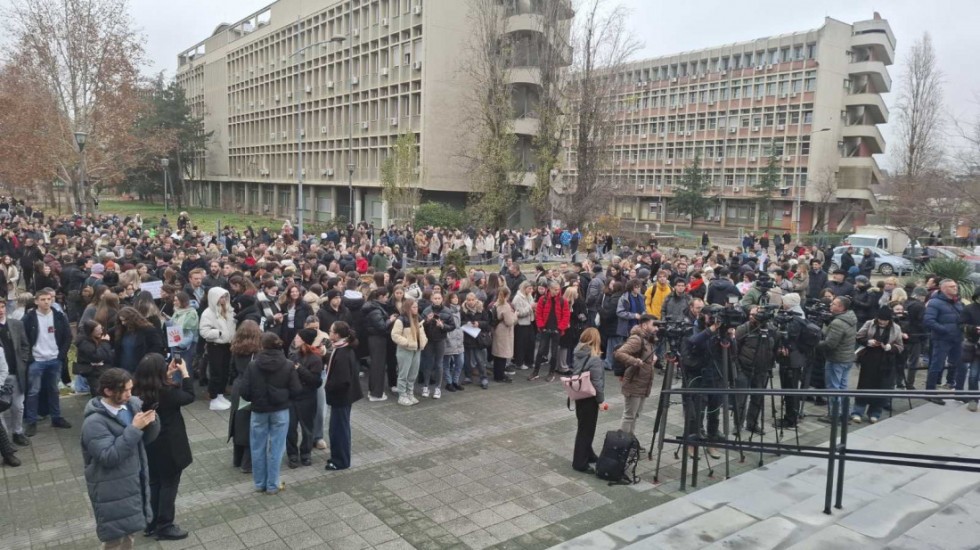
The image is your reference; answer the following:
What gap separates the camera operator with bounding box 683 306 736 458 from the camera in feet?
26.2

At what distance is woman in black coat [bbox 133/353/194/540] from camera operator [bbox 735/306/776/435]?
6.49m

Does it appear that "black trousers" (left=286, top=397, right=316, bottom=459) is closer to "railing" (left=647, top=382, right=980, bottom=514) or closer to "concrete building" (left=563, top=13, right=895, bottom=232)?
"railing" (left=647, top=382, right=980, bottom=514)

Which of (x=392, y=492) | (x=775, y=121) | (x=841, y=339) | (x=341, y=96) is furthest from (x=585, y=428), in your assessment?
(x=775, y=121)

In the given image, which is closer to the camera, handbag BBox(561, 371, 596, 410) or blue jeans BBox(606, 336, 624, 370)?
handbag BBox(561, 371, 596, 410)

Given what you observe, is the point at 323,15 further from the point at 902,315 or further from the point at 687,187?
the point at 902,315

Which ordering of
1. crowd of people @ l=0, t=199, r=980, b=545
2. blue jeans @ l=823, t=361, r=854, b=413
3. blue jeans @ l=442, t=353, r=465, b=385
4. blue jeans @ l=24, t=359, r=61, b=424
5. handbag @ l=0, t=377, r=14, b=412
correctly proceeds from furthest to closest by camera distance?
1. blue jeans @ l=442, t=353, r=465, b=385
2. blue jeans @ l=823, t=361, r=854, b=413
3. blue jeans @ l=24, t=359, r=61, b=424
4. handbag @ l=0, t=377, r=14, b=412
5. crowd of people @ l=0, t=199, r=980, b=545

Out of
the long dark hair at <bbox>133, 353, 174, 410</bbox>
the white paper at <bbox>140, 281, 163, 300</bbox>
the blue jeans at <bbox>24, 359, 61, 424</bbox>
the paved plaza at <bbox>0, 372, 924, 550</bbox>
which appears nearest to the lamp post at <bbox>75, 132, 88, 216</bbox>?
the white paper at <bbox>140, 281, 163, 300</bbox>

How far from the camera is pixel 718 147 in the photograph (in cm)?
6350

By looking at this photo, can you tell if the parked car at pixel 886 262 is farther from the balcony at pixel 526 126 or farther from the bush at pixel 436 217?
the bush at pixel 436 217

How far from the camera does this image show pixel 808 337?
31.1 ft

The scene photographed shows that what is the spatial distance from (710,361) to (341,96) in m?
44.6

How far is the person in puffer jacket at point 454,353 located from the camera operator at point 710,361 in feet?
12.8

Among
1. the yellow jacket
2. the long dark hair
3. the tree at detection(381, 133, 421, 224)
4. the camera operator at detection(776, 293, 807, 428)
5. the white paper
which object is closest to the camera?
the long dark hair

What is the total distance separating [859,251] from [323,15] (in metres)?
38.9
